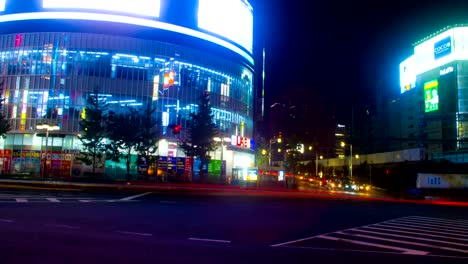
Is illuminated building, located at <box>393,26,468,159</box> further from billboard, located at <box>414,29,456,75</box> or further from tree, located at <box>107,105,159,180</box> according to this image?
tree, located at <box>107,105,159,180</box>

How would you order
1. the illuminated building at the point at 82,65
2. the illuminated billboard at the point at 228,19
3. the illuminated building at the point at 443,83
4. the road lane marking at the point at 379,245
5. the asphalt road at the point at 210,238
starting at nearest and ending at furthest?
the asphalt road at the point at 210,238 < the road lane marking at the point at 379,245 < the illuminated building at the point at 82,65 < the illuminated billboard at the point at 228,19 < the illuminated building at the point at 443,83

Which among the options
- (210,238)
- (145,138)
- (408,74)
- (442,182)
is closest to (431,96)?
(408,74)

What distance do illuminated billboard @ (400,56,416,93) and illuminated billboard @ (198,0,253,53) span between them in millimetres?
39505

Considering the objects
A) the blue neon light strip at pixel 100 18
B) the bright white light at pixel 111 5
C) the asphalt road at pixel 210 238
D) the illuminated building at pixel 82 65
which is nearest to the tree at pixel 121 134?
the illuminated building at pixel 82 65

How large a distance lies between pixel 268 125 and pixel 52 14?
48564 mm

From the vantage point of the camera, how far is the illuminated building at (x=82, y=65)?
5812cm

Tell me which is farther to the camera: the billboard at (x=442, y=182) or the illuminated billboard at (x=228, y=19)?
the illuminated billboard at (x=228, y=19)

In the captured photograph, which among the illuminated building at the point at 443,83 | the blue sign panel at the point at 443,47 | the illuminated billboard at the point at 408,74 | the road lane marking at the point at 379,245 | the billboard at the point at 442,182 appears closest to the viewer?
the road lane marking at the point at 379,245

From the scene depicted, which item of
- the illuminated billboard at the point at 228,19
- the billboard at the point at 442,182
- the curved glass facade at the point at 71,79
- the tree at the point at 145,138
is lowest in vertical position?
the billboard at the point at 442,182

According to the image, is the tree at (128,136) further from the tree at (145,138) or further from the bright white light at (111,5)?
the bright white light at (111,5)

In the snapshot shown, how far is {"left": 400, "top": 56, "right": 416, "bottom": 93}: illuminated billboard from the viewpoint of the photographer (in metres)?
89.8

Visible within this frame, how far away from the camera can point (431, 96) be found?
74875 millimetres

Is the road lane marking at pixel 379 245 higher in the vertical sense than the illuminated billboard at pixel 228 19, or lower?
lower

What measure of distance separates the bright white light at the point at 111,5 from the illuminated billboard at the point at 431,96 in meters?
53.5
